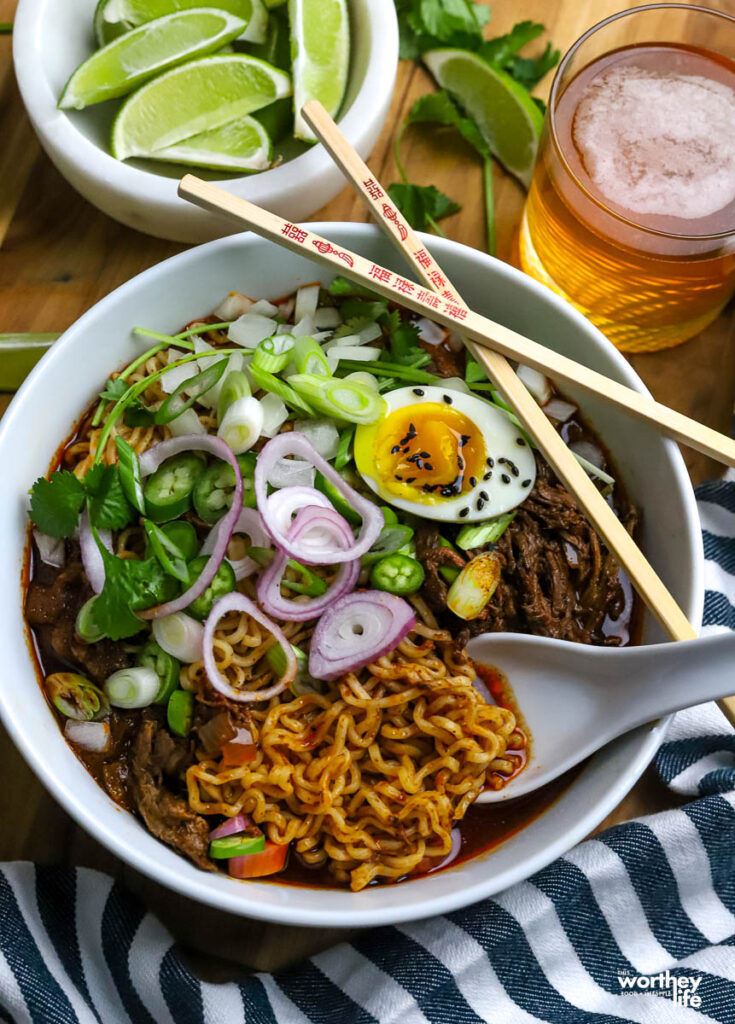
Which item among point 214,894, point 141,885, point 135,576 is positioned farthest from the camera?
point 141,885

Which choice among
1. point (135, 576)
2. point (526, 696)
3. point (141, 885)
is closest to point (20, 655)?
point (135, 576)

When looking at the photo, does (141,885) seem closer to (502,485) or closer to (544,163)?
(502,485)

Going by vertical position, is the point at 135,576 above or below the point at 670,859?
above

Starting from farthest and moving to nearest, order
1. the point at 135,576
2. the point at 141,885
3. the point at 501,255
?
the point at 501,255 < the point at 141,885 < the point at 135,576

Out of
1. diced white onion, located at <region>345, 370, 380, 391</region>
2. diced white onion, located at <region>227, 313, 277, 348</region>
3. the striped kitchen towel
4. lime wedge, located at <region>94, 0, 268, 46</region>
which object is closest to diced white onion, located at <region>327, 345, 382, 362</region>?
diced white onion, located at <region>345, 370, 380, 391</region>

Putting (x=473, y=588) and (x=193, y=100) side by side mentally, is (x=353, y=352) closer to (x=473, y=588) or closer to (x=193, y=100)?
(x=473, y=588)

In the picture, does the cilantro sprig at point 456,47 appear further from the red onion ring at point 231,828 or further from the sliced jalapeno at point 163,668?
the red onion ring at point 231,828

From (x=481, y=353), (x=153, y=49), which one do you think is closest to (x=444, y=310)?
(x=481, y=353)
